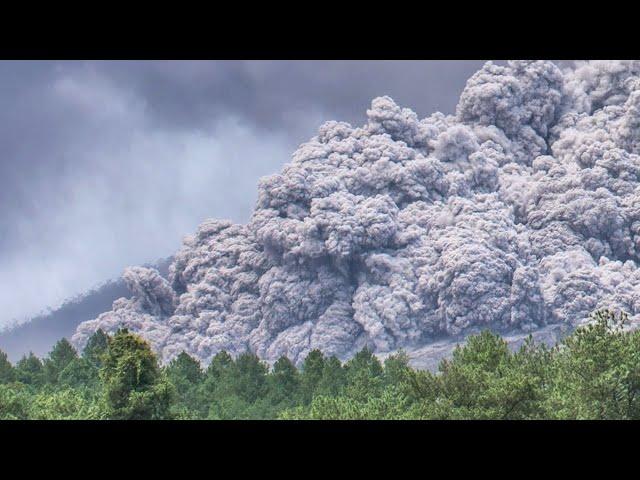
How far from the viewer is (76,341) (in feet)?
222

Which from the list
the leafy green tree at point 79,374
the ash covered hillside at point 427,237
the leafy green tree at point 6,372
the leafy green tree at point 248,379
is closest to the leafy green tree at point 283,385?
the leafy green tree at point 248,379

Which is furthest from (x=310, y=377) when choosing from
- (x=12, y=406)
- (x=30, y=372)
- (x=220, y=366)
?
(x=12, y=406)

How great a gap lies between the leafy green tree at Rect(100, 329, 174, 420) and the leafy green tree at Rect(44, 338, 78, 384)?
1539cm

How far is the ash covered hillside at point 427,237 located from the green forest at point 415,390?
25422 mm

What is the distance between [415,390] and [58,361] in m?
17.6

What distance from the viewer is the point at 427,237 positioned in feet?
211

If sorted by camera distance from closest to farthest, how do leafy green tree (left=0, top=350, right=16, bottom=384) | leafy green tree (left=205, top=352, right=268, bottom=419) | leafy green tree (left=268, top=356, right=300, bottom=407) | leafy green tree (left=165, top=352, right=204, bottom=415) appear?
leafy green tree (left=205, top=352, right=268, bottom=419), leafy green tree (left=268, top=356, right=300, bottom=407), leafy green tree (left=165, top=352, right=204, bottom=415), leafy green tree (left=0, top=350, right=16, bottom=384)

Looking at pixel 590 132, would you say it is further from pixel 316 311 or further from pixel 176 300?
pixel 176 300

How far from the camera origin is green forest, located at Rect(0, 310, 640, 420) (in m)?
24.4

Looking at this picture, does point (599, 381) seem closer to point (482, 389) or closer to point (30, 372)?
point (482, 389)

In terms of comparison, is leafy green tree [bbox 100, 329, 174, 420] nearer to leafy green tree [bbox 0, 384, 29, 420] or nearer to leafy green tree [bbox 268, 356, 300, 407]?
leafy green tree [bbox 0, 384, 29, 420]

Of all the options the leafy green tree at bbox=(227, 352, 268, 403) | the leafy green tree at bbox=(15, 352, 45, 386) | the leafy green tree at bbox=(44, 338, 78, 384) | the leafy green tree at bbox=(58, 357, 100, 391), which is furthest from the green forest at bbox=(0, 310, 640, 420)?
the leafy green tree at bbox=(44, 338, 78, 384)
